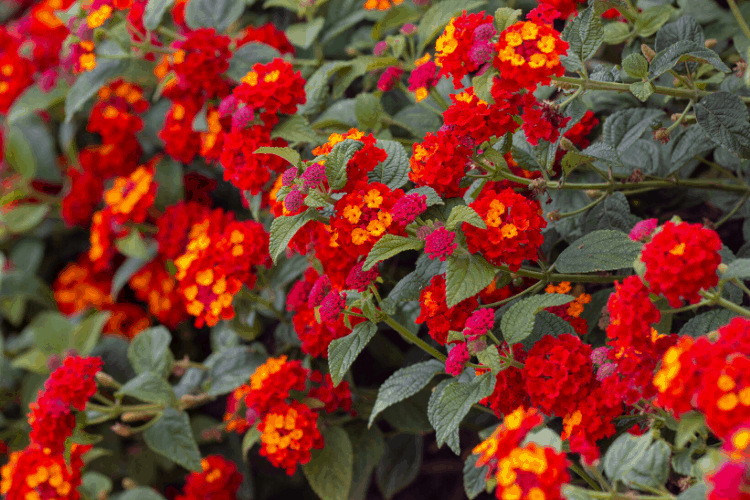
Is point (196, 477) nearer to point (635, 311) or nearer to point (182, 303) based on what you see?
point (182, 303)

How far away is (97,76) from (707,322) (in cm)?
199

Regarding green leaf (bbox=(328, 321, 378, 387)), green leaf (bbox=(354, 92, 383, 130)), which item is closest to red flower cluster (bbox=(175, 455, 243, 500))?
green leaf (bbox=(328, 321, 378, 387))

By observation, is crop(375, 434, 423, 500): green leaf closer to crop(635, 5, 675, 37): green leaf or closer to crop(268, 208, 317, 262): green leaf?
crop(268, 208, 317, 262): green leaf

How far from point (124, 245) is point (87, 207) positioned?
46 centimetres

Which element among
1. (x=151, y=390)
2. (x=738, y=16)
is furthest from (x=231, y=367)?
(x=738, y=16)

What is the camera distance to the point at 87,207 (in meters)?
2.61

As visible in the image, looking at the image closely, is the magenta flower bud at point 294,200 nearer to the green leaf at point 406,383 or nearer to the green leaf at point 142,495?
the green leaf at point 406,383

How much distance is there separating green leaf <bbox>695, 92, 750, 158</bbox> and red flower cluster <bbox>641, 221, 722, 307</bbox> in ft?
1.51

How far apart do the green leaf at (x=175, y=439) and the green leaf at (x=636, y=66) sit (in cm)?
147

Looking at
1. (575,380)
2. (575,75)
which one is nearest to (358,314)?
(575,380)

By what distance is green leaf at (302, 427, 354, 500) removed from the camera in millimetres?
1629

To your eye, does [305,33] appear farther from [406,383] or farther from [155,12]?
[406,383]

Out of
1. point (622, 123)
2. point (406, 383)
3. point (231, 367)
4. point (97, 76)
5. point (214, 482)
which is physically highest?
point (97, 76)

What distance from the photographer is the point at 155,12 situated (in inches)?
75.7
